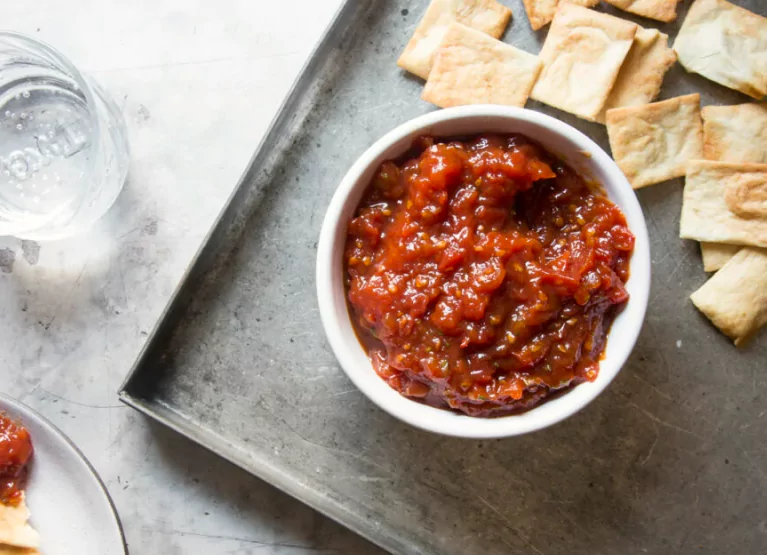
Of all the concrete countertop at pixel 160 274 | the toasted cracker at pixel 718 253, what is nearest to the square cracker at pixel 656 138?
the toasted cracker at pixel 718 253

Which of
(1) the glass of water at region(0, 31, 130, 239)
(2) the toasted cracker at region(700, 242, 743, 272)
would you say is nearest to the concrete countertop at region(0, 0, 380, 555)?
(1) the glass of water at region(0, 31, 130, 239)

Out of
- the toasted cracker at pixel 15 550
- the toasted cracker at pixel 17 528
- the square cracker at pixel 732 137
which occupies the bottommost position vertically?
the toasted cracker at pixel 15 550

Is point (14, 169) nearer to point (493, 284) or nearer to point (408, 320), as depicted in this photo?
point (408, 320)

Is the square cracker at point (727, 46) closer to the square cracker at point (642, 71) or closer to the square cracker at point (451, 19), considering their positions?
the square cracker at point (642, 71)

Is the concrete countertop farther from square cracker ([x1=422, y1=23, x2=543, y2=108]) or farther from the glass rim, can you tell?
square cracker ([x1=422, y1=23, x2=543, y2=108])

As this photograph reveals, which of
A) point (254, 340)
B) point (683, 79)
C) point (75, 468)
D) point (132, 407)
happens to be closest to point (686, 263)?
point (683, 79)

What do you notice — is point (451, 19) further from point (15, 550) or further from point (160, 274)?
point (15, 550)

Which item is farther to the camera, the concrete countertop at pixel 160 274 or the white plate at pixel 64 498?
the concrete countertop at pixel 160 274
